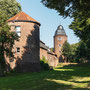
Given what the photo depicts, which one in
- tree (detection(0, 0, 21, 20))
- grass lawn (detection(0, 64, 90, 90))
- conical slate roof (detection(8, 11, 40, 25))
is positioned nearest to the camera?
grass lawn (detection(0, 64, 90, 90))

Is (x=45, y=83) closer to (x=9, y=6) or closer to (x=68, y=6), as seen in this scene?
(x=68, y=6)

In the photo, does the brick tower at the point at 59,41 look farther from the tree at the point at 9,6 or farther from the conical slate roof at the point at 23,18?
the conical slate roof at the point at 23,18

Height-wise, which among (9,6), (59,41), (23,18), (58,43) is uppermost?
(9,6)

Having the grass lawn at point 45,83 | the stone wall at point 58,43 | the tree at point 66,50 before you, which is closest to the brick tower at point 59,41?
the stone wall at point 58,43

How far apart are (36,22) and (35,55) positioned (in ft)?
21.5

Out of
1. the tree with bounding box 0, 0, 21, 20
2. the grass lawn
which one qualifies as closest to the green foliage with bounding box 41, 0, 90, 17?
the grass lawn

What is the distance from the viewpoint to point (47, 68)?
115ft

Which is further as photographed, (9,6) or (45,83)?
(9,6)

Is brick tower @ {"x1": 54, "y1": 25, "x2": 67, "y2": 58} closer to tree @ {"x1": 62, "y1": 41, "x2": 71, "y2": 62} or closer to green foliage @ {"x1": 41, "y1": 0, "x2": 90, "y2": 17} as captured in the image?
tree @ {"x1": 62, "y1": 41, "x2": 71, "y2": 62}

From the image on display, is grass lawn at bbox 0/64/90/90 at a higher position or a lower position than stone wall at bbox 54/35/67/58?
lower

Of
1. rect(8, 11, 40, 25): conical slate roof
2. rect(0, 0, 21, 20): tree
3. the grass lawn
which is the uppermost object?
rect(0, 0, 21, 20): tree

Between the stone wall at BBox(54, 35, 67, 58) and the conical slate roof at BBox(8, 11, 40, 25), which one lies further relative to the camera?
the stone wall at BBox(54, 35, 67, 58)

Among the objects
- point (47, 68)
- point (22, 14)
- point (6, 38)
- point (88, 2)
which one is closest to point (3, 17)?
point (6, 38)

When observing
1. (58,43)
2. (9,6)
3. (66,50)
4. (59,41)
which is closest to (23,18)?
(9,6)
